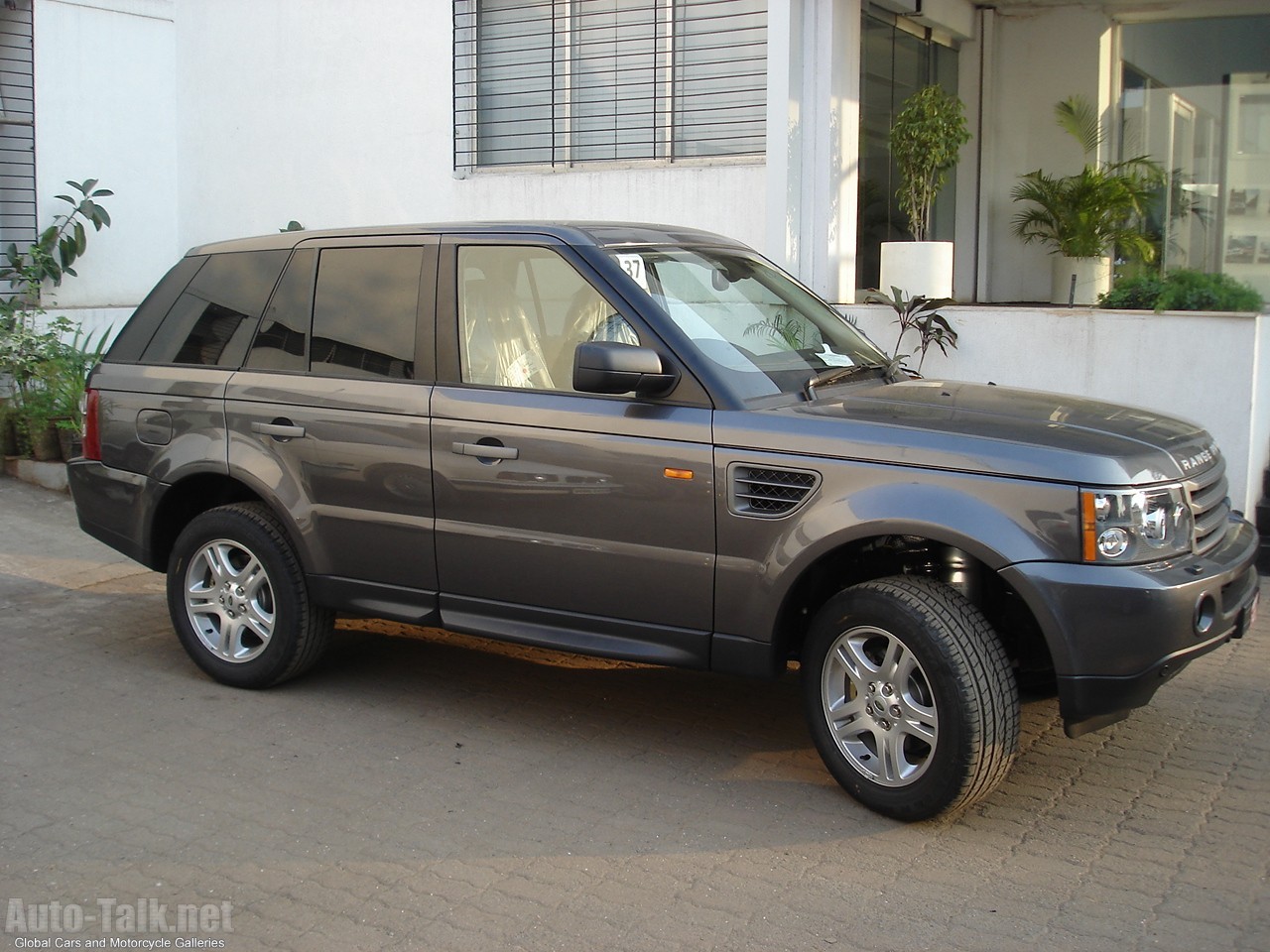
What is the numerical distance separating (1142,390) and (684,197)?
11.9 feet

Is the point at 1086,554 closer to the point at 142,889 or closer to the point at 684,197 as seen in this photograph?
the point at 142,889

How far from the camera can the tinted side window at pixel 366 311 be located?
5.46 metres

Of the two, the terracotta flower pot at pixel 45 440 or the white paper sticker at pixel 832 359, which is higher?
the white paper sticker at pixel 832 359

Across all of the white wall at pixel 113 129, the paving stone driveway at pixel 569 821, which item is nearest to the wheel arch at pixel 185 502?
the paving stone driveway at pixel 569 821

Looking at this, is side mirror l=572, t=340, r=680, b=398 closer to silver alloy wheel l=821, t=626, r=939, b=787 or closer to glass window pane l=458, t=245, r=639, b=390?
glass window pane l=458, t=245, r=639, b=390

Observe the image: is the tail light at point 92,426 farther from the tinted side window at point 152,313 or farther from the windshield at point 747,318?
the windshield at point 747,318

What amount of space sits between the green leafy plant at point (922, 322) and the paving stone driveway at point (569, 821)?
115 inches

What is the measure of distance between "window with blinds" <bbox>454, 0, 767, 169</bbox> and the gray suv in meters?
4.44

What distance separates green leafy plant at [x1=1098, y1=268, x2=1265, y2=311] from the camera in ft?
26.3

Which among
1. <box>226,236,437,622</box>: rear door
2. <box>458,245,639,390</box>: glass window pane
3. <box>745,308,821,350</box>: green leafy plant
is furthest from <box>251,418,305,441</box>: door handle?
<box>745,308,821,350</box>: green leafy plant

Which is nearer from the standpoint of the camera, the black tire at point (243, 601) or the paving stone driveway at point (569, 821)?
the paving stone driveway at point (569, 821)

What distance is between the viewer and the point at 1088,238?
11.4 meters

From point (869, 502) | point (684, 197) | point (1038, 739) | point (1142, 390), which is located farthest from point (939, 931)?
point (684, 197)

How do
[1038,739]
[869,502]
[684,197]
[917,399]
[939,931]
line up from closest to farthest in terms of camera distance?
[939,931] < [869,502] < [917,399] < [1038,739] < [684,197]
